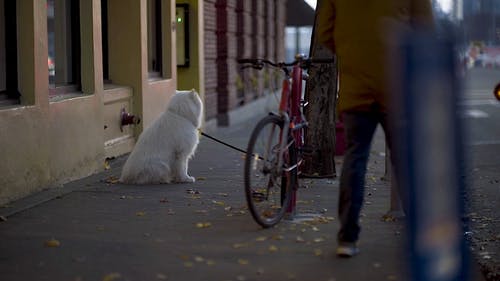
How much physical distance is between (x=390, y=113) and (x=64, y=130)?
14.9ft

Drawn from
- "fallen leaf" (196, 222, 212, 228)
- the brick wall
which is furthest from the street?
the brick wall

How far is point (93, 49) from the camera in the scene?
10141 mm

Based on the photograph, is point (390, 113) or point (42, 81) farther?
point (42, 81)

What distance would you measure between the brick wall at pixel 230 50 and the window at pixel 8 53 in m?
10.1

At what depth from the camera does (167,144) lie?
29.0 ft

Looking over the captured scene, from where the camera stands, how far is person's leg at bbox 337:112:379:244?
5270mm

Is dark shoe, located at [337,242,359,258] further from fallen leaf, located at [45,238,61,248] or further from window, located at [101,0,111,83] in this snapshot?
window, located at [101,0,111,83]

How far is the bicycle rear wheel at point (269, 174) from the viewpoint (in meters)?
5.99

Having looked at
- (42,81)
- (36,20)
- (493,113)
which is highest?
(36,20)

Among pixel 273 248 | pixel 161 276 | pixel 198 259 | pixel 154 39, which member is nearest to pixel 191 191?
pixel 273 248

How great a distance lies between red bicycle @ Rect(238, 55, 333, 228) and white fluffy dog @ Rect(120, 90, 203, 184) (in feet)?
7.54

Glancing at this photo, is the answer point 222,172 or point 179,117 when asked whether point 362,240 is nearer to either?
point 179,117

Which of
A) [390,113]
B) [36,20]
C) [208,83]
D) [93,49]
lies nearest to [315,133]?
[93,49]

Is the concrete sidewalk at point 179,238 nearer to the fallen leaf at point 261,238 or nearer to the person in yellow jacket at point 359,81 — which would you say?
the fallen leaf at point 261,238
